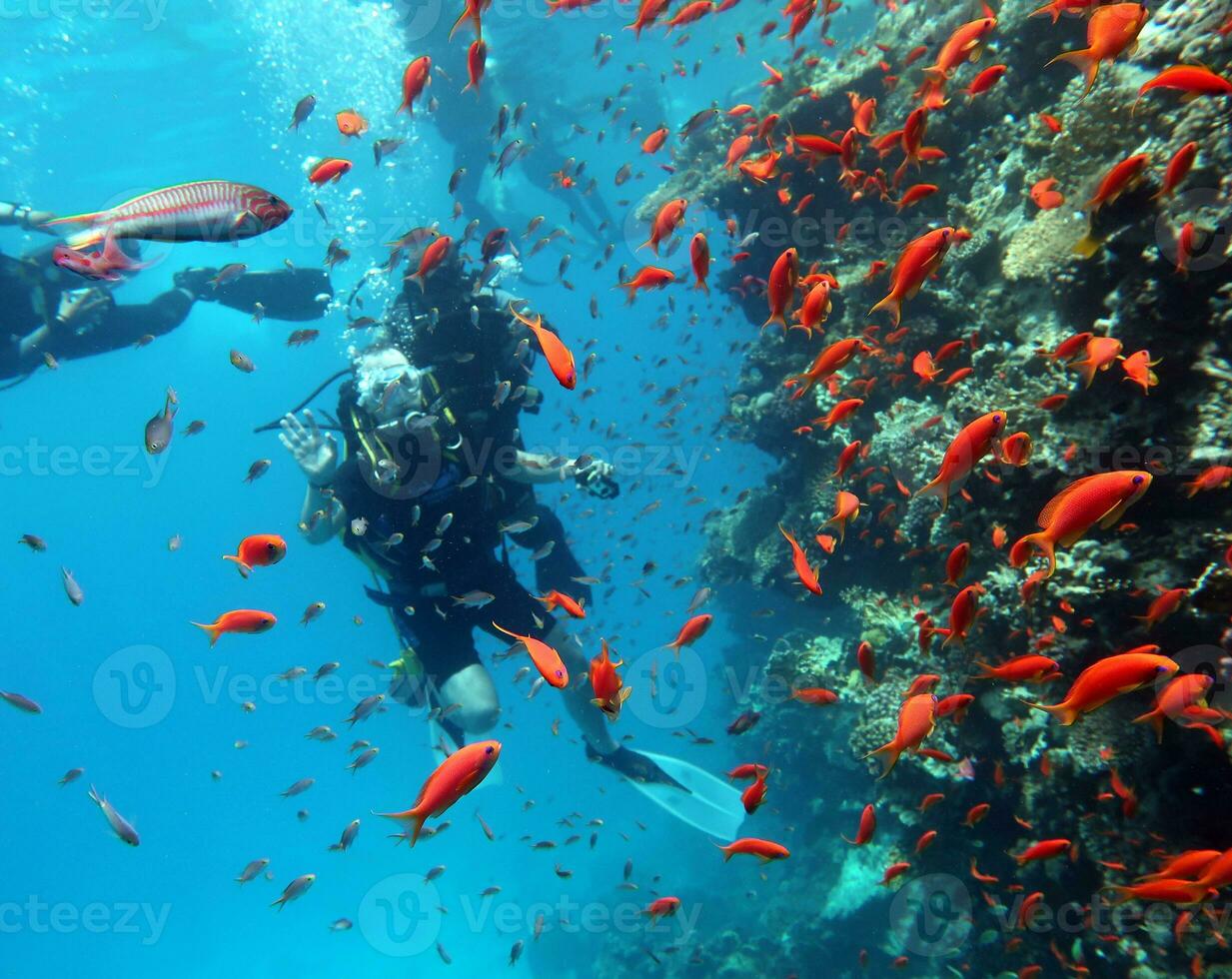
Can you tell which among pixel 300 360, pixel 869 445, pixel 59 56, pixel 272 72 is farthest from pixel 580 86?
pixel 300 360

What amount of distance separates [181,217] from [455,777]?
2517 mm

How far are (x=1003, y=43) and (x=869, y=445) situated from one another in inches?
189

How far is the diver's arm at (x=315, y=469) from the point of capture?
560 cm

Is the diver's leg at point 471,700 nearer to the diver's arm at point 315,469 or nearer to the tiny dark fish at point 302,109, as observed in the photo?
the diver's arm at point 315,469

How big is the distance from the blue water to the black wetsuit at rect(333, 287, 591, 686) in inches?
123

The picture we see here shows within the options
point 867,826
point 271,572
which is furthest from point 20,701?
point 271,572

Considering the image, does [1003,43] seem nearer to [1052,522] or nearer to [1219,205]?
[1219,205]

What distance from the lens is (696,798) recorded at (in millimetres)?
7664

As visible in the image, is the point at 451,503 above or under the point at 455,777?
above

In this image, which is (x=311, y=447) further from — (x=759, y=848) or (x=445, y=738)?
(x=759, y=848)
